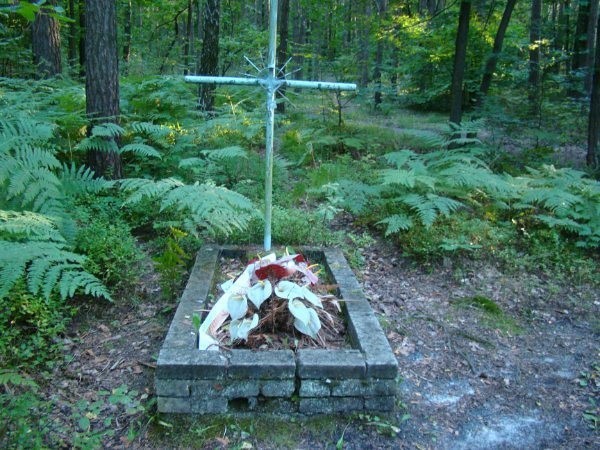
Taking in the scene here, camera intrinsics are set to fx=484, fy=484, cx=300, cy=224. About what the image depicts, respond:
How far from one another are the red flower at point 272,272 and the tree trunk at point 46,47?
7.62 meters

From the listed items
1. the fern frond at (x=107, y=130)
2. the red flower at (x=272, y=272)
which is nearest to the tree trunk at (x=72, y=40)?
the fern frond at (x=107, y=130)

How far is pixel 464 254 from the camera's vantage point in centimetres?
511

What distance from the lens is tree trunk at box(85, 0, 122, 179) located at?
5.35 meters

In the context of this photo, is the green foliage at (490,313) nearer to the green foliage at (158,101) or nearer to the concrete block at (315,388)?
the concrete block at (315,388)

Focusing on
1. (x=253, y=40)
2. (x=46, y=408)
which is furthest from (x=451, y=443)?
(x=253, y=40)

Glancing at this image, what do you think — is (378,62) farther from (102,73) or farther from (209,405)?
(209,405)

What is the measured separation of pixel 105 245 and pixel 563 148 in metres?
9.90

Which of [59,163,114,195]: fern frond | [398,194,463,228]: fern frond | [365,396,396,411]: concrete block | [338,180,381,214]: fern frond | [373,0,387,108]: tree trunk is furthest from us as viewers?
[373,0,387,108]: tree trunk

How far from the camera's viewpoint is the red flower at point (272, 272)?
3.39 metres

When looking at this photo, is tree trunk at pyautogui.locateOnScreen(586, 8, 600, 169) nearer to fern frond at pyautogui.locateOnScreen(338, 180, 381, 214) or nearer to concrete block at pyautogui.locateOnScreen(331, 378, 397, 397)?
fern frond at pyautogui.locateOnScreen(338, 180, 381, 214)

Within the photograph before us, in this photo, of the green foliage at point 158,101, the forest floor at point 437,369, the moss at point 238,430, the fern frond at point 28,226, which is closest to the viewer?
the moss at point 238,430

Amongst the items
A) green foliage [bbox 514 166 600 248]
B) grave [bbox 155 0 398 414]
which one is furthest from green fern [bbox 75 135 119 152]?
green foliage [bbox 514 166 600 248]

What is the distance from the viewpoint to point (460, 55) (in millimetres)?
8891

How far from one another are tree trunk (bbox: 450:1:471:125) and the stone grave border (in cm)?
738
